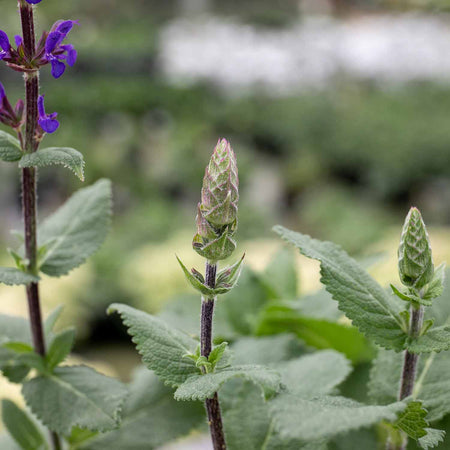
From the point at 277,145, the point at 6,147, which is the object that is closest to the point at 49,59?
the point at 6,147

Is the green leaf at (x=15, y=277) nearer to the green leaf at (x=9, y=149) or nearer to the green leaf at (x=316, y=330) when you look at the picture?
the green leaf at (x=9, y=149)

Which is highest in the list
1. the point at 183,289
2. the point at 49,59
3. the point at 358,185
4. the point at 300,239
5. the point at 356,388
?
the point at 49,59

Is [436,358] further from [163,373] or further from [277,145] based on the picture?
[277,145]

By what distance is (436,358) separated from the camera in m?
0.67

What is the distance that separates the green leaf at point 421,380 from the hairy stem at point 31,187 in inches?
14.0

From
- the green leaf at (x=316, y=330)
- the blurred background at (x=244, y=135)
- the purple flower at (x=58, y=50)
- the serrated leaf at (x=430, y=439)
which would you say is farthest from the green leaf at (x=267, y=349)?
the blurred background at (x=244, y=135)

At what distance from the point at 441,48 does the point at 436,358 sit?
7419mm

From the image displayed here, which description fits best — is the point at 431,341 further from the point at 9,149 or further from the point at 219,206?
the point at 9,149

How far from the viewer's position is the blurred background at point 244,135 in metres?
3.53

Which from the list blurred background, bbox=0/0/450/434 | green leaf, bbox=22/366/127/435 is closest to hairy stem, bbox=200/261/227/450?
green leaf, bbox=22/366/127/435

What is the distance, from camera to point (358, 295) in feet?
1.88

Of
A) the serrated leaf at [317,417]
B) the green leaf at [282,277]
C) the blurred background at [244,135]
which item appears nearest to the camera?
the serrated leaf at [317,417]

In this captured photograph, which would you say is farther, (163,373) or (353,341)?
(353,341)

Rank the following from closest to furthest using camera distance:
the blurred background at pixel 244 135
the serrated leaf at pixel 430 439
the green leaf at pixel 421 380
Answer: the serrated leaf at pixel 430 439, the green leaf at pixel 421 380, the blurred background at pixel 244 135
